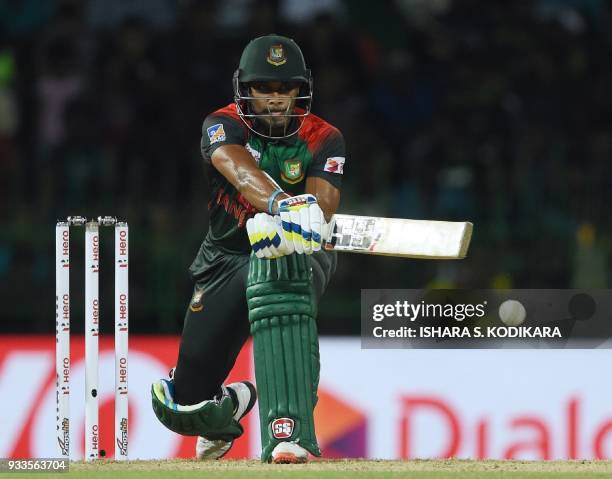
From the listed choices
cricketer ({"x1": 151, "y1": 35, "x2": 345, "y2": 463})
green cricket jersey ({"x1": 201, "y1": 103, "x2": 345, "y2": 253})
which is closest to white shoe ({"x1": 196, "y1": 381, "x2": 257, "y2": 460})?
cricketer ({"x1": 151, "y1": 35, "x2": 345, "y2": 463})

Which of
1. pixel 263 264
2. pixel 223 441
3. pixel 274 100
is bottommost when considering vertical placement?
pixel 223 441

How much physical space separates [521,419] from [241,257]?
72.3 inches

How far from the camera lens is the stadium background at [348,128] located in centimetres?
919

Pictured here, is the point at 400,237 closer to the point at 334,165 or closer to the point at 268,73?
the point at 334,165

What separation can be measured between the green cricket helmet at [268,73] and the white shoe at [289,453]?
3.81 ft

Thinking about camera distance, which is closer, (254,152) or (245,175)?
(245,175)

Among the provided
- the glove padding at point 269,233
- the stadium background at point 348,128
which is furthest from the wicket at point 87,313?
the stadium background at point 348,128

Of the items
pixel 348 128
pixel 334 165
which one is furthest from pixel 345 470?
pixel 348 128

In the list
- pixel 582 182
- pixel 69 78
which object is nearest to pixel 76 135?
pixel 69 78

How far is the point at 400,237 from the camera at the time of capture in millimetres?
5109

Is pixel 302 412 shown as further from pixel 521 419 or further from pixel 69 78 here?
pixel 69 78

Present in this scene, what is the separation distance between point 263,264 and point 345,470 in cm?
75

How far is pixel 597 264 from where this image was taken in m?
9.23

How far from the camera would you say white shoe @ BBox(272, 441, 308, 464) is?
5.04 meters
